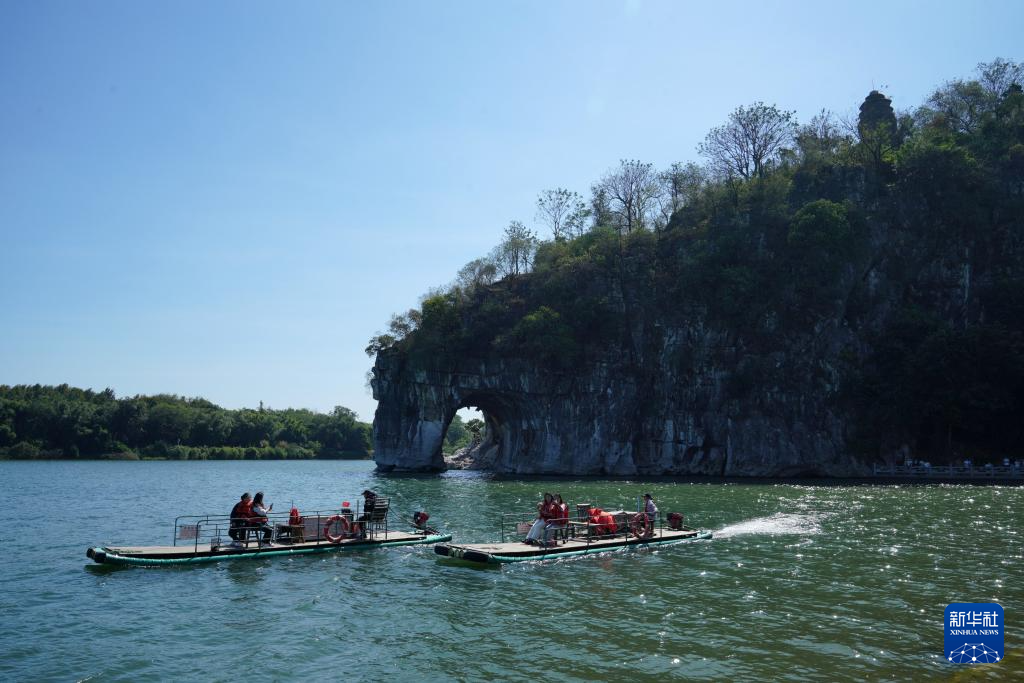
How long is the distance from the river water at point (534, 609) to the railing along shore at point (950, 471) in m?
28.2

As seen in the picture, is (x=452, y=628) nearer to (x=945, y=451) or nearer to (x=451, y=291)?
(x=945, y=451)

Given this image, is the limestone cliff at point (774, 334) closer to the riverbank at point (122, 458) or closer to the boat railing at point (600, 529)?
the boat railing at point (600, 529)

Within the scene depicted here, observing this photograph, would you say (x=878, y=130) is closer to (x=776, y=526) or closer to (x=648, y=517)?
(x=776, y=526)

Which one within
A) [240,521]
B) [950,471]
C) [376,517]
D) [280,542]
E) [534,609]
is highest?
[950,471]

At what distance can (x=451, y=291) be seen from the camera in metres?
85.8

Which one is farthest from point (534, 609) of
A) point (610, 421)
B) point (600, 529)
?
point (610, 421)

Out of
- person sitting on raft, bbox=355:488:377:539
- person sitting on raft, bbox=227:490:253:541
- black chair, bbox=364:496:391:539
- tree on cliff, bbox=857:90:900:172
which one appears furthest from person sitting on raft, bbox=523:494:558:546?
tree on cliff, bbox=857:90:900:172

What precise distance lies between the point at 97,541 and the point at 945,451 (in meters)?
65.5

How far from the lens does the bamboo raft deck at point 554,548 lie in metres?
23.9

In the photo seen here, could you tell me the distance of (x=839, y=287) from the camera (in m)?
71.1

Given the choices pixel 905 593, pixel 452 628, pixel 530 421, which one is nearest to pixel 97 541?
pixel 452 628

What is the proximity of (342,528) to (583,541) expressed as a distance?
9028 millimetres

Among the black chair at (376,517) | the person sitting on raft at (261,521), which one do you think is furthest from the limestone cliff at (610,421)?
the person sitting on raft at (261,521)

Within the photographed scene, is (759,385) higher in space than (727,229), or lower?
lower
